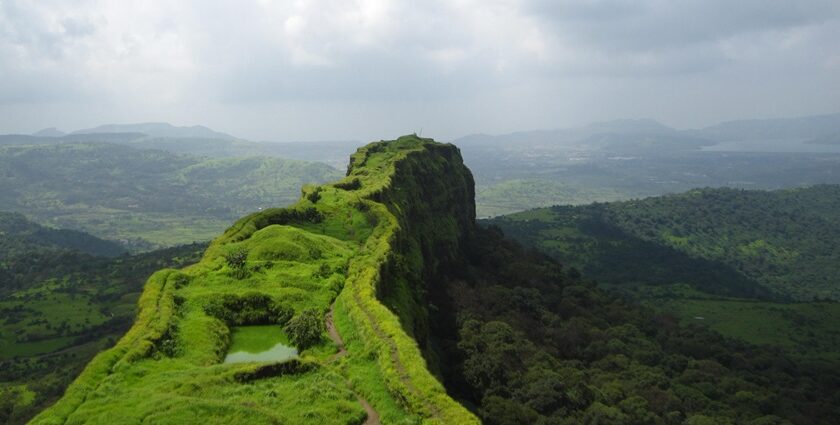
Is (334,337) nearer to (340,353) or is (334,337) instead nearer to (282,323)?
(340,353)

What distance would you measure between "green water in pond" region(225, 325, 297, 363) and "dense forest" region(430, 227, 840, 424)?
18.4m

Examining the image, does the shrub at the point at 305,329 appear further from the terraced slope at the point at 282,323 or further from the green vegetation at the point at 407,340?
the terraced slope at the point at 282,323

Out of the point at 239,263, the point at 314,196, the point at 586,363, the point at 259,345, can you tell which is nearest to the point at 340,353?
the point at 259,345

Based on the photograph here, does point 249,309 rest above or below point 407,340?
above

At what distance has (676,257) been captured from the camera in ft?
626

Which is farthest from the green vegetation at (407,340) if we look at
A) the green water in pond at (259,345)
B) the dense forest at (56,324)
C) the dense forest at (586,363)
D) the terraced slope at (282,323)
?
the dense forest at (56,324)

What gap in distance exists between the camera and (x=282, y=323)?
33969 mm

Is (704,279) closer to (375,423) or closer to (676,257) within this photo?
(676,257)

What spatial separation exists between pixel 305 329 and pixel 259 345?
114 inches

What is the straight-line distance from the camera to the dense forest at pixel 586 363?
48.8 metres

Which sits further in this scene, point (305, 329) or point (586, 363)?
point (586, 363)

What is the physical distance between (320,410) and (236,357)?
9116 mm


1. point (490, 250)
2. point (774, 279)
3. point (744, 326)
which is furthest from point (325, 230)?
point (774, 279)

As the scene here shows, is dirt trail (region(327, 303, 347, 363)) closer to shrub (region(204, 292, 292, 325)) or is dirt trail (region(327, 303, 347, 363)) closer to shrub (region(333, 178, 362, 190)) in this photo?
shrub (region(204, 292, 292, 325))
